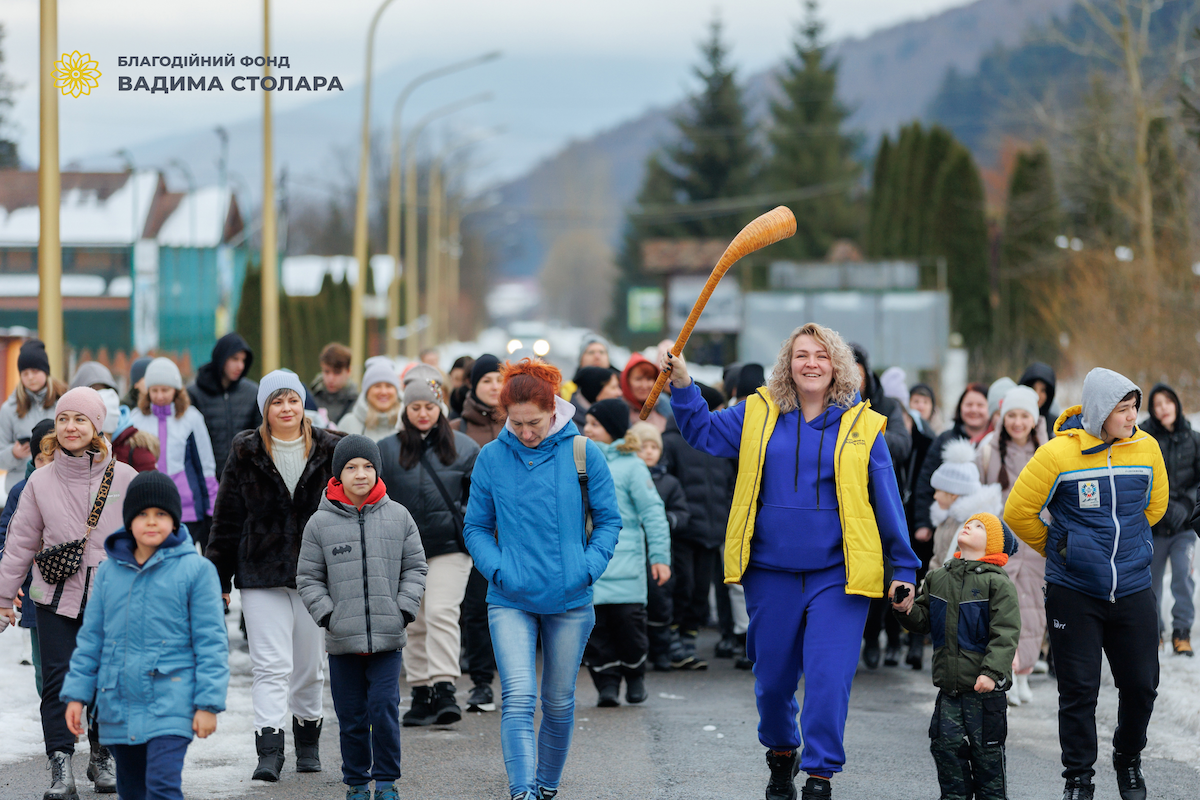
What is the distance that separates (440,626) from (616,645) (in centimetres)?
124

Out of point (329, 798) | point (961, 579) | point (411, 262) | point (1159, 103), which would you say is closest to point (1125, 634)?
point (961, 579)

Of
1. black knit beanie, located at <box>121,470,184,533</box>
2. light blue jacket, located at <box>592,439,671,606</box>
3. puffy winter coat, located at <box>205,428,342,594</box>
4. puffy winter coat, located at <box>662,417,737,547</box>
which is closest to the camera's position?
black knit beanie, located at <box>121,470,184,533</box>

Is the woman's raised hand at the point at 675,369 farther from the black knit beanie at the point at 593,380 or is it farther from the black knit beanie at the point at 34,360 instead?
the black knit beanie at the point at 34,360

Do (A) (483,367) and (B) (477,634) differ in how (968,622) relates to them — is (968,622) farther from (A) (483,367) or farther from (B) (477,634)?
(A) (483,367)

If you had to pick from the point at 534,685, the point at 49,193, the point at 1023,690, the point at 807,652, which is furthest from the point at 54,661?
the point at 49,193

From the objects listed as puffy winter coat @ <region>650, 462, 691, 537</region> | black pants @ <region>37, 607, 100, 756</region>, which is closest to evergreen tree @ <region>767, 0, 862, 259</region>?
puffy winter coat @ <region>650, 462, 691, 537</region>

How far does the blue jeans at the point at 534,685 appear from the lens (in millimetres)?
6137

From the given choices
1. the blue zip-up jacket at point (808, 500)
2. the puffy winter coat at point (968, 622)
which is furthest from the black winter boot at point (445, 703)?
the puffy winter coat at point (968, 622)

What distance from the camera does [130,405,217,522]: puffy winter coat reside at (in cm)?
930

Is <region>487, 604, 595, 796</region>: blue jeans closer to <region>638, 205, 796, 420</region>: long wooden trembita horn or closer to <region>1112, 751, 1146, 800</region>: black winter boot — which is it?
<region>638, 205, 796, 420</region>: long wooden trembita horn

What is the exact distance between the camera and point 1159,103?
28516 mm

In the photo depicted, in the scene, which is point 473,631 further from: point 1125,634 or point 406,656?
point 1125,634

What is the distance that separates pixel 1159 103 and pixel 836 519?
25106 millimetres

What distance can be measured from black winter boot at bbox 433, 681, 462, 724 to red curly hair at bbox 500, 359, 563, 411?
2706 mm
